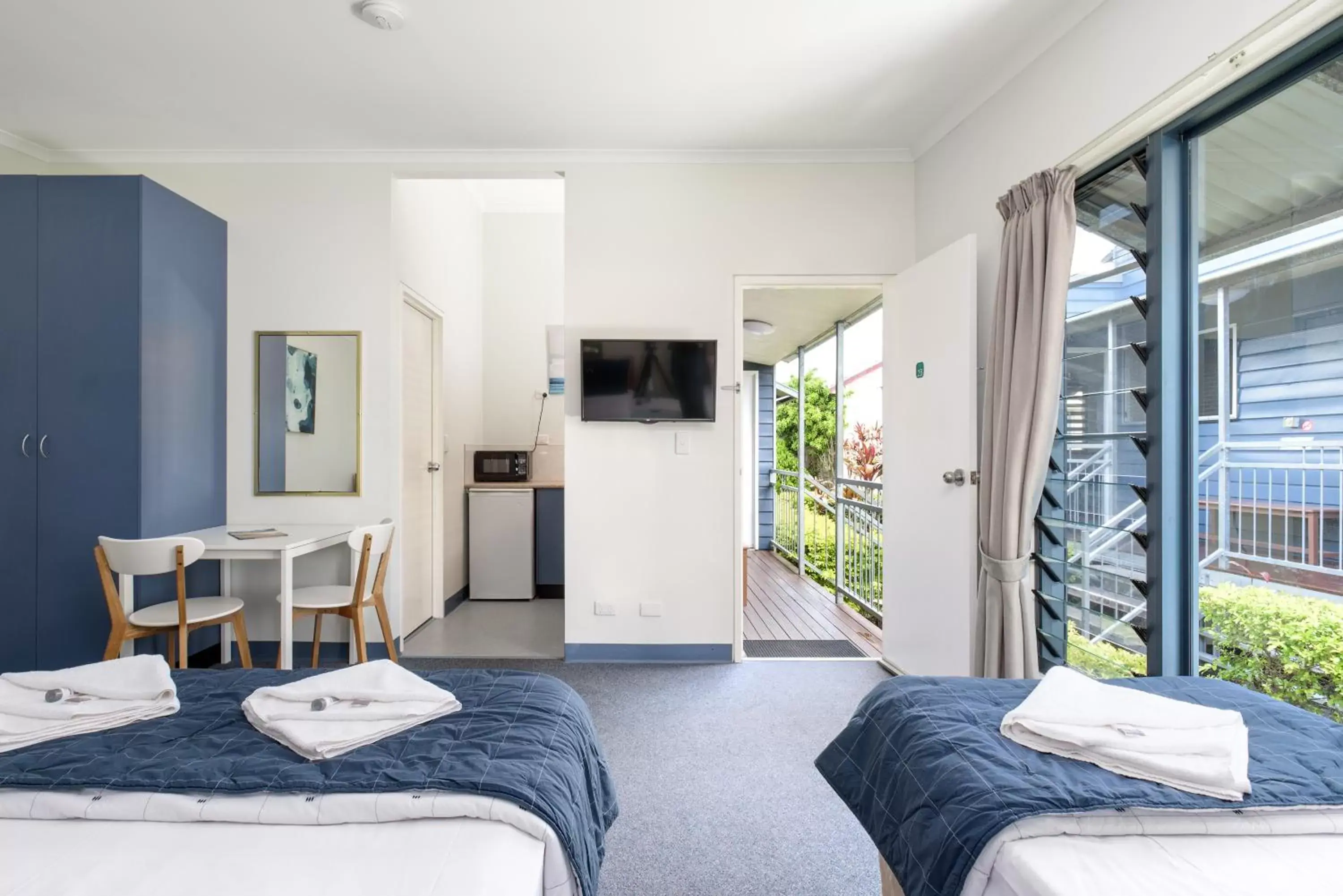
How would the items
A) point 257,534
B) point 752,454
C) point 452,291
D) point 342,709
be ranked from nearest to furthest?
point 342,709, point 257,534, point 452,291, point 752,454

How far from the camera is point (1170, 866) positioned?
87cm

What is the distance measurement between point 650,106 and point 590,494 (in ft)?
6.35

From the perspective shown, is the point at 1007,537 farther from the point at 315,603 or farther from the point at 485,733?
the point at 315,603

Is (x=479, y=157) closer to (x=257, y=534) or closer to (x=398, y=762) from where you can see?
(x=257, y=534)

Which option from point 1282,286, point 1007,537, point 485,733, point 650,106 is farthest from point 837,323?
point 485,733

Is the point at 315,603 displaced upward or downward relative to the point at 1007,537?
downward

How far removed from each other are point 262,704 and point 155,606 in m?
2.18

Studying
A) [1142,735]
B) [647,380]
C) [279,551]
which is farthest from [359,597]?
[1142,735]

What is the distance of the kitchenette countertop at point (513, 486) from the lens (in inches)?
192

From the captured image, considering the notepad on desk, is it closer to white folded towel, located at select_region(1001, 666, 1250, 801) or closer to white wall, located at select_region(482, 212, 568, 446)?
white wall, located at select_region(482, 212, 568, 446)

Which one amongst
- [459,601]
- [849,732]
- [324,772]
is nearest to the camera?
[324,772]

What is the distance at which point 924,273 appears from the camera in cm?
313

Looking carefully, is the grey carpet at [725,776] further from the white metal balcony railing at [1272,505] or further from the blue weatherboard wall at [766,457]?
the blue weatherboard wall at [766,457]

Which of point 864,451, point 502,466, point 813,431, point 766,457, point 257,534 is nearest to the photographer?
point 257,534
